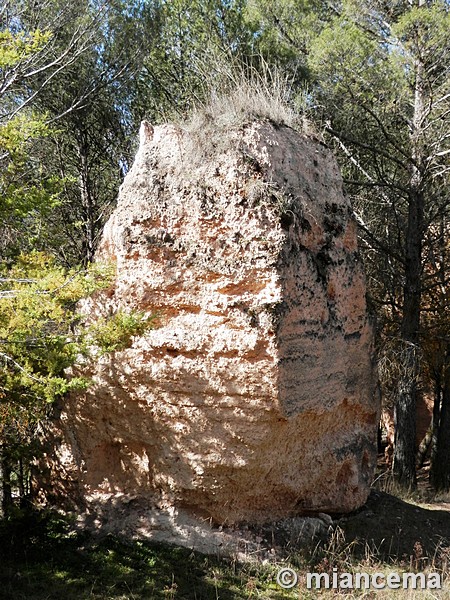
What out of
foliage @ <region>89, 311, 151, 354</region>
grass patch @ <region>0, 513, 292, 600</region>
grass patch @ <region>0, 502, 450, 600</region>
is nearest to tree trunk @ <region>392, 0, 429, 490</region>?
grass patch @ <region>0, 502, 450, 600</region>

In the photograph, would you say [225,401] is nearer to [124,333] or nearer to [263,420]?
[263,420]

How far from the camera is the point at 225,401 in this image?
227 inches

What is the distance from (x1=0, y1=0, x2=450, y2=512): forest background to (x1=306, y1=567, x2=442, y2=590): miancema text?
2.88 metres

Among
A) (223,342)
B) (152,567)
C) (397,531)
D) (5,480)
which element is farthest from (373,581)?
(5,480)

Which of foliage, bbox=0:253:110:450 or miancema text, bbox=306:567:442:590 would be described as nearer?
foliage, bbox=0:253:110:450

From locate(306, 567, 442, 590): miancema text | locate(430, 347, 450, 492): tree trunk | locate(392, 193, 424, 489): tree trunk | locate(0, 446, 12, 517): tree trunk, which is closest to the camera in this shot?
locate(306, 567, 442, 590): miancema text

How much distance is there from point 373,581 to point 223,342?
2.45 m

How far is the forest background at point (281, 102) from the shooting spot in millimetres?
7742

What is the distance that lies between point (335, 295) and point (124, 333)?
2372 mm

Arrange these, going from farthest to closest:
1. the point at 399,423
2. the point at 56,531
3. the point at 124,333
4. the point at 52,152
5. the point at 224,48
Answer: the point at 52,152 → the point at 224,48 → the point at 399,423 → the point at 56,531 → the point at 124,333

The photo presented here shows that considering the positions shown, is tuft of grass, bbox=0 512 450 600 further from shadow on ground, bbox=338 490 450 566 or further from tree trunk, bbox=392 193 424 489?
tree trunk, bbox=392 193 424 489

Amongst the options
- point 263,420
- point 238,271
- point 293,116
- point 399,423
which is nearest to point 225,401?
point 263,420

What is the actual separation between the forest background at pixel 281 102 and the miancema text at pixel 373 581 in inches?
114

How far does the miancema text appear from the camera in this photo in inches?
210
